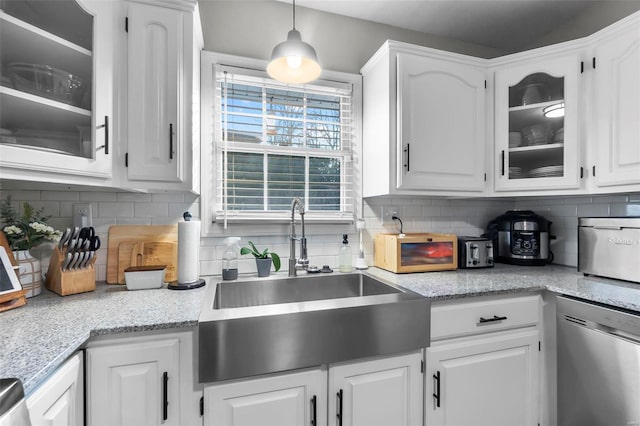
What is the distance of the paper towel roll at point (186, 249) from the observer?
4.75 feet

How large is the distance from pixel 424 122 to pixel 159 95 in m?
1.40

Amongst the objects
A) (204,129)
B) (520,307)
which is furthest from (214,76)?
(520,307)

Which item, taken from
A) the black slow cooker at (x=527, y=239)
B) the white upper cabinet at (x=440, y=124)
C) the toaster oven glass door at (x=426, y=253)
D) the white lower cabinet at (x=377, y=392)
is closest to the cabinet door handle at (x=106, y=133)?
the white lower cabinet at (x=377, y=392)

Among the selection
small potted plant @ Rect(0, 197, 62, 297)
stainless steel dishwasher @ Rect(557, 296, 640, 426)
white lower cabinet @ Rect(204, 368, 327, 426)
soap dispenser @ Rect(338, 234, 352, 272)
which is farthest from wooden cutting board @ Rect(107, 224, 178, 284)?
stainless steel dishwasher @ Rect(557, 296, 640, 426)

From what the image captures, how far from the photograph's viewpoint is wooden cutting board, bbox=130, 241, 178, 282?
158 centimetres

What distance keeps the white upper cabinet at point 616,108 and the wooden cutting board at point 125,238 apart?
2.38 metres

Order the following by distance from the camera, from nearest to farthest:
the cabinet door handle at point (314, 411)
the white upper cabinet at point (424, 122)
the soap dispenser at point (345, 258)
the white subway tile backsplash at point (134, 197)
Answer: the cabinet door handle at point (314, 411) → the white subway tile backsplash at point (134, 197) → the white upper cabinet at point (424, 122) → the soap dispenser at point (345, 258)

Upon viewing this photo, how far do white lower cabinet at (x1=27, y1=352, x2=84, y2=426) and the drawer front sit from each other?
1326 millimetres

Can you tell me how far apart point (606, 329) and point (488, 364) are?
498mm

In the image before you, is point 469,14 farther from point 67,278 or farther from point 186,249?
point 67,278

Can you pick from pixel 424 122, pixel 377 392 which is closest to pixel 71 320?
pixel 377 392

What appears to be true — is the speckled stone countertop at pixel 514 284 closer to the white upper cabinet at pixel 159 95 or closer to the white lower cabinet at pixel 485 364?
the white lower cabinet at pixel 485 364

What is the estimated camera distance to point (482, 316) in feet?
4.72

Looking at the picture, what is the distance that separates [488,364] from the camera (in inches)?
56.7
